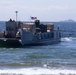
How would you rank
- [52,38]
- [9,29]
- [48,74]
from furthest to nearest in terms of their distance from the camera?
[52,38], [9,29], [48,74]

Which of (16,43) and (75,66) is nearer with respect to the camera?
(75,66)

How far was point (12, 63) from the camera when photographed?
1484 inches

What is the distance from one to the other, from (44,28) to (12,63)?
35.8 meters

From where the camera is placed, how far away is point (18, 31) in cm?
6081

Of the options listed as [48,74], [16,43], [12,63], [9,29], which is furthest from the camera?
[9,29]

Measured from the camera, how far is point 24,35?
59.5 m

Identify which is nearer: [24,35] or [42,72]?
[42,72]

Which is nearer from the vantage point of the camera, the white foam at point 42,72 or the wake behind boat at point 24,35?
the white foam at point 42,72

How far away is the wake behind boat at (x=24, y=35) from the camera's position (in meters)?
58.1

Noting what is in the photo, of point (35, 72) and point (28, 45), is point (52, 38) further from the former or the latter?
point (35, 72)

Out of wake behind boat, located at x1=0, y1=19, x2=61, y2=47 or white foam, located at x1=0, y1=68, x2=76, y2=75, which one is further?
wake behind boat, located at x1=0, y1=19, x2=61, y2=47

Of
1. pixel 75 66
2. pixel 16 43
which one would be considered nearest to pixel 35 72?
pixel 75 66

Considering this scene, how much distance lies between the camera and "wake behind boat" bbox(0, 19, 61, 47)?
58125 millimetres

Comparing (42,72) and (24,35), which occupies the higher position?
(24,35)
